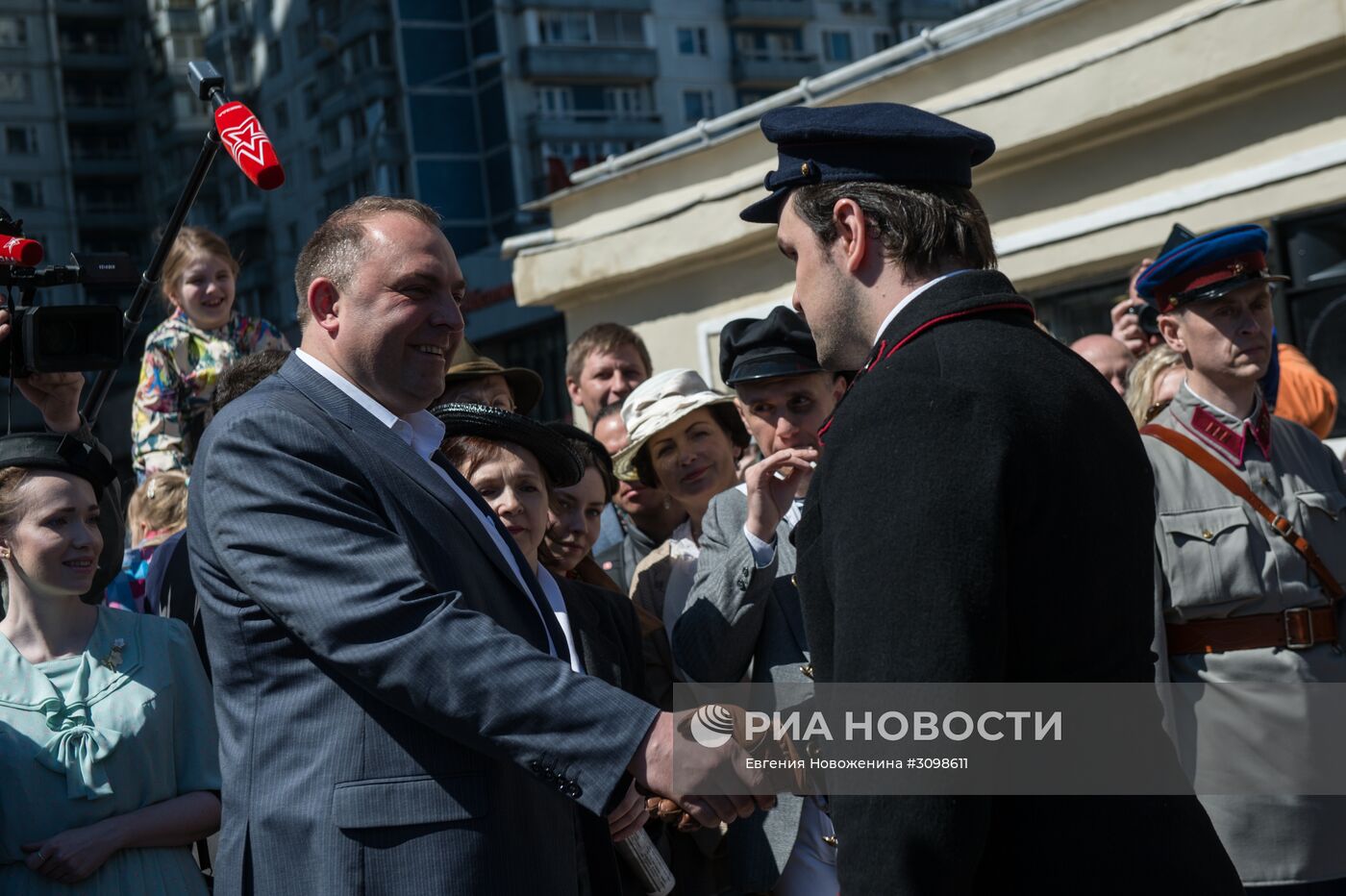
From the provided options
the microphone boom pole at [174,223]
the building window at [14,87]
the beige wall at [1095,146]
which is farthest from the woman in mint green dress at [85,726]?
the building window at [14,87]

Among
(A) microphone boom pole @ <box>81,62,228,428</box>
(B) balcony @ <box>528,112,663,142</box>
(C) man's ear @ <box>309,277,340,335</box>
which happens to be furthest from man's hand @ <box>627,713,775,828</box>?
(B) balcony @ <box>528,112,663,142</box>

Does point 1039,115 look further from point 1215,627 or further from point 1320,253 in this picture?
point 1215,627

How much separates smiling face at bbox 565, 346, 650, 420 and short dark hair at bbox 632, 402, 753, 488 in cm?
156

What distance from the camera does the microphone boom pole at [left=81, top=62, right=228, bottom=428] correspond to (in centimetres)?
409

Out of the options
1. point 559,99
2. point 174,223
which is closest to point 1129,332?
point 174,223

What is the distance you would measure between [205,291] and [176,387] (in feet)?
1.29

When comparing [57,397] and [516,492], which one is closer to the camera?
[516,492]

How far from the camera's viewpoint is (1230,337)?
4570mm

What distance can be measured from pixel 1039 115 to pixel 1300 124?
145 cm

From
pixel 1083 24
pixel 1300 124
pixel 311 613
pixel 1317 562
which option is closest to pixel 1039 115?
pixel 1083 24

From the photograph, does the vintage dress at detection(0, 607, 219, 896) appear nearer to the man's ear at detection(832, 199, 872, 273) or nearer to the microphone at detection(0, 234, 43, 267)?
the microphone at detection(0, 234, 43, 267)

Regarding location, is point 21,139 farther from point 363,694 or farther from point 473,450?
point 363,694

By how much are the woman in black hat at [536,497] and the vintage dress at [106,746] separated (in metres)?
0.88

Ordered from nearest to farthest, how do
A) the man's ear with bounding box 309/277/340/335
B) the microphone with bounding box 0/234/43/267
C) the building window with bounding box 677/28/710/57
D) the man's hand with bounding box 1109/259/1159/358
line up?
the man's ear with bounding box 309/277/340/335
the microphone with bounding box 0/234/43/267
the man's hand with bounding box 1109/259/1159/358
the building window with bounding box 677/28/710/57
